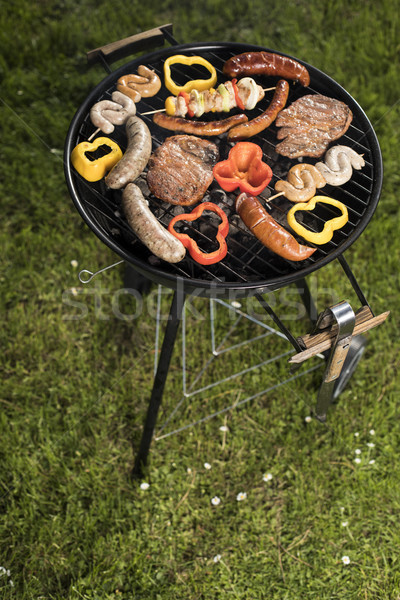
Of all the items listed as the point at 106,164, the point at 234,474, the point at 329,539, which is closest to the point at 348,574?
the point at 329,539

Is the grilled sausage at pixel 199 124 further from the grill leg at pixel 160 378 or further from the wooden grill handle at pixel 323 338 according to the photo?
the wooden grill handle at pixel 323 338

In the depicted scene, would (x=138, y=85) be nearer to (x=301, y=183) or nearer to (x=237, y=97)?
(x=237, y=97)

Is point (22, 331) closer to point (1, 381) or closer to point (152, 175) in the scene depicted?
point (1, 381)

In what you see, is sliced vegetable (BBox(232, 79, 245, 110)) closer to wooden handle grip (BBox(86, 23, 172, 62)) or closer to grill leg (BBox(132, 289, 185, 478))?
wooden handle grip (BBox(86, 23, 172, 62))

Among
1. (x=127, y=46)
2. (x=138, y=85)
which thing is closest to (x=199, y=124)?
(x=138, y=85)

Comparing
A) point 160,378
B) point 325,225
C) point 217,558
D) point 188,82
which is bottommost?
point 217,558

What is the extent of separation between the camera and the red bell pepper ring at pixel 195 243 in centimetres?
277

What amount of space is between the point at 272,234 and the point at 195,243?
0.37 m

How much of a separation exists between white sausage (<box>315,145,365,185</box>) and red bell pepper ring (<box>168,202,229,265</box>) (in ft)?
2.02

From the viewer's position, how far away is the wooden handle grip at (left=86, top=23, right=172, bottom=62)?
11.3ft

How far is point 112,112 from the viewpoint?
3.13 metres

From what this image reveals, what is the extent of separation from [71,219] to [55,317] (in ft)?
3.12

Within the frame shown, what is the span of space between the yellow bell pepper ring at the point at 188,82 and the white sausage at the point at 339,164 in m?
0.84

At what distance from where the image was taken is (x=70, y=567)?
345 centimetres
